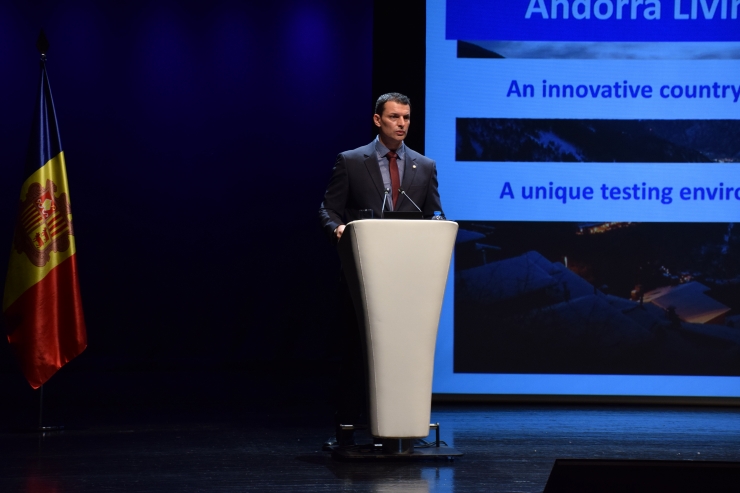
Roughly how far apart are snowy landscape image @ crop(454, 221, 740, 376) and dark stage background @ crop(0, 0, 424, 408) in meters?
2.60

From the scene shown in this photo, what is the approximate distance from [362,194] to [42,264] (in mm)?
1619

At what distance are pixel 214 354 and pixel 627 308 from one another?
12.3 ft

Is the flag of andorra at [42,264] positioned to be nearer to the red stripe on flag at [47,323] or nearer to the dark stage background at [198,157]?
the red stripe on flag at [47,323]

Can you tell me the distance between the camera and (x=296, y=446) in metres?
3.25

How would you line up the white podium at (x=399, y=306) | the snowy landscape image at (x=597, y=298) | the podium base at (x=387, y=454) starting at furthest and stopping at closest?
the snowy landscape image at (x=597, y=298) < the podium base at (x=387, y=454) < the white podium at (x=399, y=306)

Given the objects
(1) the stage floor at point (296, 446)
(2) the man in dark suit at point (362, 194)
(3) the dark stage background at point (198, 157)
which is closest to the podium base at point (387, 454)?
(1) the stage floor at point (296, 446)

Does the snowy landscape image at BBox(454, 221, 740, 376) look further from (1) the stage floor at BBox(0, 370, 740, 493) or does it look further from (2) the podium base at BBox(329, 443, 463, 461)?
(2) the podium base at BBox(329, 443, 463, 461)

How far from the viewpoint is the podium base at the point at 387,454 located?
2883 mm

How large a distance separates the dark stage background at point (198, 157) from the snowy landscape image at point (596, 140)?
2509 mm

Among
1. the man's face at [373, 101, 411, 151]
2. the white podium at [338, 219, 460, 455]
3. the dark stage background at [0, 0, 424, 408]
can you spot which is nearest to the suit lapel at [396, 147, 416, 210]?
the man's face at [373, 101, 411, 151]

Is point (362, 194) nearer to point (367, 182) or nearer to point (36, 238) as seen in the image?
point (367, 182)

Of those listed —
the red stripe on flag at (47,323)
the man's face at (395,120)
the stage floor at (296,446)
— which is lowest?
the stage floor at (296,446)

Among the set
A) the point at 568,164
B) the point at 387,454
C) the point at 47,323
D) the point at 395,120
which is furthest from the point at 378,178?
the point at 47,323

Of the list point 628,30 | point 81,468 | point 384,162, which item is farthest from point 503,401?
point 81,468
